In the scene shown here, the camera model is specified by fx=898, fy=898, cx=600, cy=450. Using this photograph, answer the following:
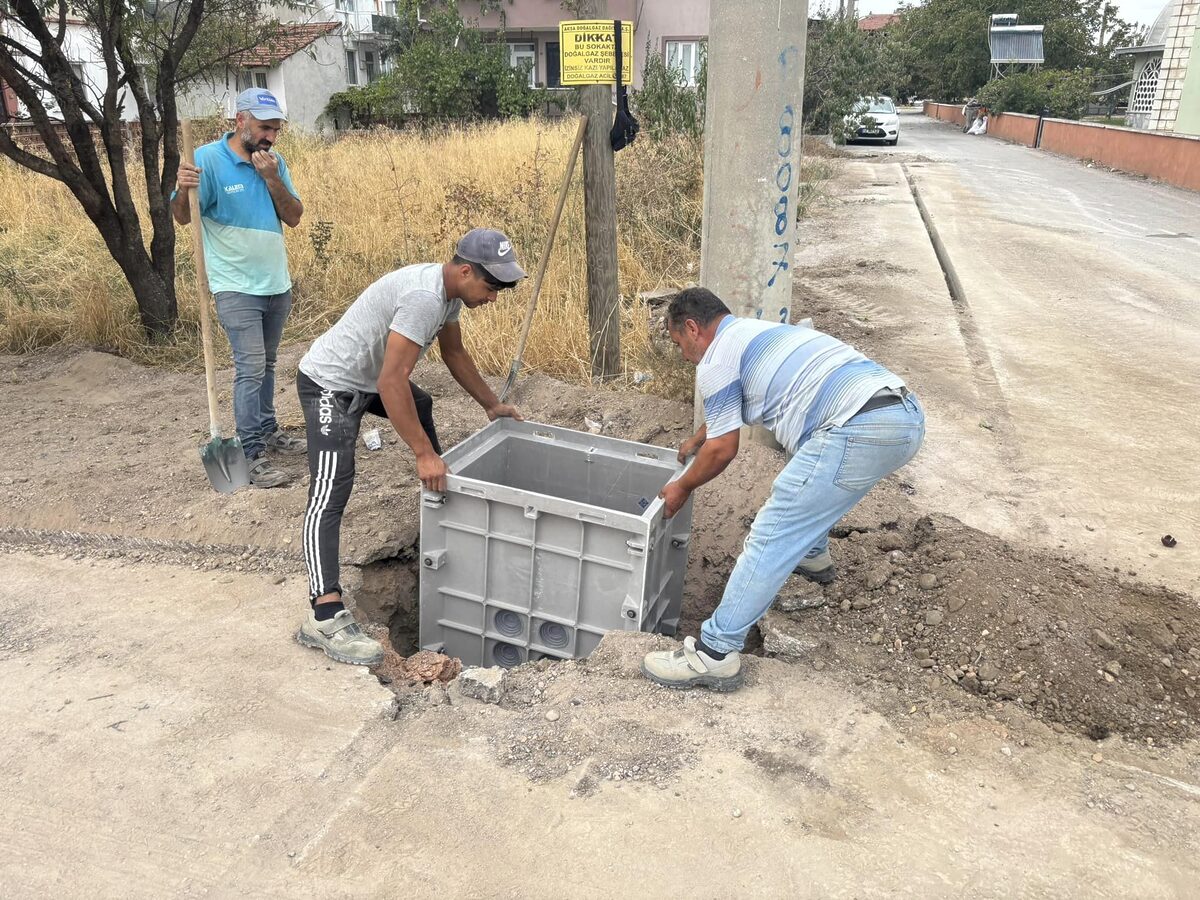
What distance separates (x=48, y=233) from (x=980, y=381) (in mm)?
9248

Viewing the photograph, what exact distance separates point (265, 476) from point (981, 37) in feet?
156

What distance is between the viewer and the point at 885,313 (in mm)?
7648

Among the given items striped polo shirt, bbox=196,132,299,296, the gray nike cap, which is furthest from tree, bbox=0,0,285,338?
the gray nike cap

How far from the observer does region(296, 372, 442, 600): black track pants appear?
10.8 feet

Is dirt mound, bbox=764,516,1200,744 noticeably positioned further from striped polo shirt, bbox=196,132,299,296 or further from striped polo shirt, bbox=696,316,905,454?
striped polo shirt, bbox=196,132,299,296

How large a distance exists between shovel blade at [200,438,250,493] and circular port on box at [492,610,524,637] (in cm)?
165

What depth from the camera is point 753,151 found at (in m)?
4.10

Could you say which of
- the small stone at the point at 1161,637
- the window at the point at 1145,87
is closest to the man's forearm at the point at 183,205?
the small stone at the point at 1161,637

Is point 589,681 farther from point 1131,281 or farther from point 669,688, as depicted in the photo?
point 1131,281

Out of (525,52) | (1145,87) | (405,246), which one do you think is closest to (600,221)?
(405,246)

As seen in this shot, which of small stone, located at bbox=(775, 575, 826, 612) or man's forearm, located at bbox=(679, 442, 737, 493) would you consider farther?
small stone, located at bbox=(775, 575, 826, 612)

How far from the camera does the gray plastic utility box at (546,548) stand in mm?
3275

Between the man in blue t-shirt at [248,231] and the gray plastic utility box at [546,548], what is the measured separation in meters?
1.35

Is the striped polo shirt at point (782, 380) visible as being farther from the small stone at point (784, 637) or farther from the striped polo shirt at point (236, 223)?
the striped polo shirt at point (236, 223)
